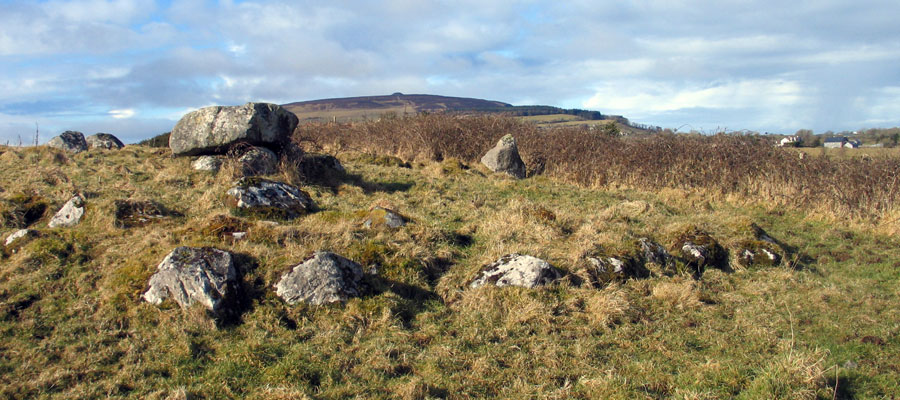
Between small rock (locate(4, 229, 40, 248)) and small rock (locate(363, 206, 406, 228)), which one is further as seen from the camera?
small rock (locate(363, 206, 406, 228))

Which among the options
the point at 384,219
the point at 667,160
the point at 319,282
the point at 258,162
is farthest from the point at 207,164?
the point at 667,160

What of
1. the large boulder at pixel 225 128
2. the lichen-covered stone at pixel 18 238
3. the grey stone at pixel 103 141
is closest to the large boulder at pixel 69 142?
the grey stone at pixel 103 141

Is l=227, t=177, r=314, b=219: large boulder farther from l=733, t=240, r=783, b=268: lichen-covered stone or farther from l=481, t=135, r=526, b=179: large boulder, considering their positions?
l=481, t=135, r=526, b=179: large boulder

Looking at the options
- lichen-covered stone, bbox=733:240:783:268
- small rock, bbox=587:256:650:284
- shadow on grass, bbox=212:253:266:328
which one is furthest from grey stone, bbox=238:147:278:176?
lichen-covered stone, bbox=733:240:783:268

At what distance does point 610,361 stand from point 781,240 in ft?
22.9

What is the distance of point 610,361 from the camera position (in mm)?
5027

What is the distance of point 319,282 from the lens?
595 cm

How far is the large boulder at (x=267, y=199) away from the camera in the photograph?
8.84 meters

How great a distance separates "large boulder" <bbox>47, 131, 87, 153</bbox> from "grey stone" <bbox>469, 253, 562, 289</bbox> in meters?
15.8

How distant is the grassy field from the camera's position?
448 cm

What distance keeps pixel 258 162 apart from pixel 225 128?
3.72ft

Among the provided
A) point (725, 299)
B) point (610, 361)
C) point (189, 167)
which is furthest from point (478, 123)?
point (610, 361)

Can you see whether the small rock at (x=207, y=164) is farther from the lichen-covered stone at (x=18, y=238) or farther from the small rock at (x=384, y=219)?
the small rock at (x=384, y=219)

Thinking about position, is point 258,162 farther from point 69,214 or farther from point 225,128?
point 69,214
